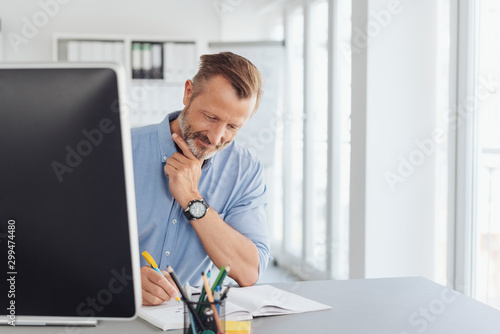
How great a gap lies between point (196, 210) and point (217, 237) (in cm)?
10

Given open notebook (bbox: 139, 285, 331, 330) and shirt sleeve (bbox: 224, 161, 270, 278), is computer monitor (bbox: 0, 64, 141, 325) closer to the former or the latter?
open notebook (bbox: 139, 285, 331, 330)

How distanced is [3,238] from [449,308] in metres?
0.97

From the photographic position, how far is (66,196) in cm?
84

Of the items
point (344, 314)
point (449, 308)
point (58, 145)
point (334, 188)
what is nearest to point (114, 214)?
point (58, 145)

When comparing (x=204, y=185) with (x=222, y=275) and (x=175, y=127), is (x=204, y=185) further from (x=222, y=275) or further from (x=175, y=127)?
(x=222, y=275)

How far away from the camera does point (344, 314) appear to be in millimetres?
1267

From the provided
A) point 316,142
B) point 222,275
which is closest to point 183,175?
point 222,275

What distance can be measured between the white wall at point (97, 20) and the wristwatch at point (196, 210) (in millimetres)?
4079

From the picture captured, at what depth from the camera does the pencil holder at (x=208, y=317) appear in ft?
3.33

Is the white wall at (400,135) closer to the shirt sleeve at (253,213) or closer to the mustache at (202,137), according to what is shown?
the shirt sleeve at (253,213)

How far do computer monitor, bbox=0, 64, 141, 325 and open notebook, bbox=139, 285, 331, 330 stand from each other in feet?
1.15

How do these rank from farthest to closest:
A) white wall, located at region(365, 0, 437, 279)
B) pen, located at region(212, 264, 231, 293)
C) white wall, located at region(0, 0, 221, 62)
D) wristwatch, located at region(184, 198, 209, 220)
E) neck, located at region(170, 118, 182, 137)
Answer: white wall, located at region(0, 0, 221, 62) < white wall, located at region(365, 0, 437, 279) < neck, located at region(170, 118, 182, 137) < wristwatch, located at region(184, 198, 209, 220) < pen, located at region(212, 264, 231, 293)

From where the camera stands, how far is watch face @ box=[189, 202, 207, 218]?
1.59m

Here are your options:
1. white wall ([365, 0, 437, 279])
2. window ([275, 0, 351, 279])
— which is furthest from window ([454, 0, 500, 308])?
window ([275, 0, 351, 279])
